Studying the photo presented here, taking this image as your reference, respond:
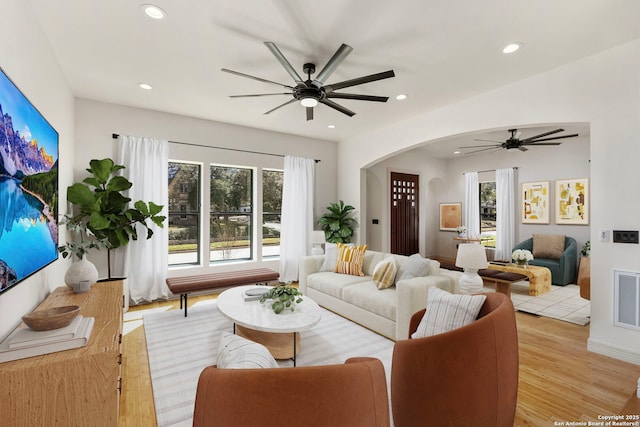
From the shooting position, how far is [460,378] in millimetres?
1440

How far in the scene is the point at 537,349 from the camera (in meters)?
2.95

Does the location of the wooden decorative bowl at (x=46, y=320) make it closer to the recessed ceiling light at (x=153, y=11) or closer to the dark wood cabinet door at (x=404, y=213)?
the recessed ceiling light at (x=153, y=11)

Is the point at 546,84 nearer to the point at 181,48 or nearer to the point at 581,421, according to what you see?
the point at 581,421

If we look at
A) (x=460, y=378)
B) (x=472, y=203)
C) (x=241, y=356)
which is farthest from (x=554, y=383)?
(x=472, y=203)

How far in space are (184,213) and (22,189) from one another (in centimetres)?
325

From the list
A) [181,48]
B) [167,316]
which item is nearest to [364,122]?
[181,48]

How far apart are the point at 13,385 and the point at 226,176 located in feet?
14.1

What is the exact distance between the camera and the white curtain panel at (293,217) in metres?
5.63

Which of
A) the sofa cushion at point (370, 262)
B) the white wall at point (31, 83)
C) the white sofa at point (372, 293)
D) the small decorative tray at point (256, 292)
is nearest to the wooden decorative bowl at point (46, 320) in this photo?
the white wall at point (31, 83)

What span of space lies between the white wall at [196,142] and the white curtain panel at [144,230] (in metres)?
0.16

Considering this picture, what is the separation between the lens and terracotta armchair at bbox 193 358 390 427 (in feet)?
2.83

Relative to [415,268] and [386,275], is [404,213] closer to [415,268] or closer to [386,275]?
[386,275]

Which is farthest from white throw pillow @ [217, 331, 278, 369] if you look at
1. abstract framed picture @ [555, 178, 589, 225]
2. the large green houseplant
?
abstract framed picture @ [555, 178, 589, 225]

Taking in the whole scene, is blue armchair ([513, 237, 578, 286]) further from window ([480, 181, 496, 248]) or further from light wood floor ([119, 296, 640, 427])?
light wood floor ([119, 296, 640, 427])
